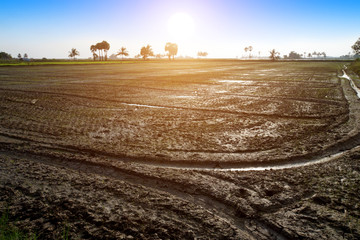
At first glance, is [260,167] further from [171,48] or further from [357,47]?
[171,48]

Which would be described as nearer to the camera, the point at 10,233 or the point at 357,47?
the point at 10,233

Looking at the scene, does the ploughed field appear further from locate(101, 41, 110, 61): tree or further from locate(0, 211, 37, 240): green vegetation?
locate(101, 41, 110, 61): tree

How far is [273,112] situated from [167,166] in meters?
5.10

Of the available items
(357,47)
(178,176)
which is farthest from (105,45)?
(178,176)

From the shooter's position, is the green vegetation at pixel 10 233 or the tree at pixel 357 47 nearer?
the green vegetation at pixel 10 233

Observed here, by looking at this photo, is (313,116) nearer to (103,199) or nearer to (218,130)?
(218,130)

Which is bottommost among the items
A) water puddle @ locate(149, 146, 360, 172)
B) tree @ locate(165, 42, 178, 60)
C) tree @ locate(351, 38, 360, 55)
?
water puddle @ locate(149, 146, 360, 172)

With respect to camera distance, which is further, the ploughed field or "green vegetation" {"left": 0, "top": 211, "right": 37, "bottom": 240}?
the ploughed field

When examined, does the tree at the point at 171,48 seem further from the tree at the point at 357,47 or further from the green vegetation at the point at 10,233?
the green vegetation at the point at 10,233

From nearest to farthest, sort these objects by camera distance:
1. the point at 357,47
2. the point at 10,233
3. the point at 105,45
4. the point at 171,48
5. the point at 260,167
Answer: the point at 10,233 < the point at 260,167 < the point at 357,47 < the point at 105,45 < the point at 171,48

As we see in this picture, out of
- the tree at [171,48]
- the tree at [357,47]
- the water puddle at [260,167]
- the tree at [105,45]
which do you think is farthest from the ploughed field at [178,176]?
the tree at [171,48]

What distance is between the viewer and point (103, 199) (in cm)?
312

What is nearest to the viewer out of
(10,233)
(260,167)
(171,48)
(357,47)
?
(10,233)

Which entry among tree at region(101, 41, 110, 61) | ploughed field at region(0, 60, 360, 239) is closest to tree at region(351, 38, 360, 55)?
ploughed field at region(0, 60, 360, 239)
